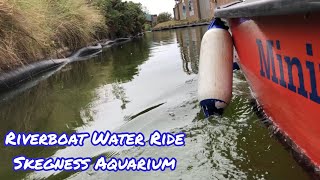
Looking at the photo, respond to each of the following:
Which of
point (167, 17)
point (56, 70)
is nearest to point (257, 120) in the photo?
point (56, 70)

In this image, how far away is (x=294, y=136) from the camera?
2.86 metres

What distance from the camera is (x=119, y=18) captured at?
88.8ft

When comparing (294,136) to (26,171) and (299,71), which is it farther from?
(26,171)

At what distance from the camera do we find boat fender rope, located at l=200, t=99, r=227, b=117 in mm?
3863

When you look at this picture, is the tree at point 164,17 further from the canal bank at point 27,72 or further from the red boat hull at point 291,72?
the red boat hull at point 291,72

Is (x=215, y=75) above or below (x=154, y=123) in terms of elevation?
above

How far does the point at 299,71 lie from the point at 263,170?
778 mm

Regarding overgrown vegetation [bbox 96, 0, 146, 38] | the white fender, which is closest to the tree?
overgrown vegetation [bbox 96, 0, 146, 38]

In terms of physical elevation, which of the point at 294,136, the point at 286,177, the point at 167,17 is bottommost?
the point at 286,177

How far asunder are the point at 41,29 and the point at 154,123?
5.89 meters

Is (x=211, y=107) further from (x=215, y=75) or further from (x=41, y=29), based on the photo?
(x=41, y=29)

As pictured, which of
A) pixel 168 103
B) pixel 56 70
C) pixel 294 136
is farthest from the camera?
pixel 56 70

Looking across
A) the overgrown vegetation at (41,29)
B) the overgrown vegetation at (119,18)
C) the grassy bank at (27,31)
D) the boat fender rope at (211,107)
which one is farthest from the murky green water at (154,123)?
the overgrown vegetation at (119,18)

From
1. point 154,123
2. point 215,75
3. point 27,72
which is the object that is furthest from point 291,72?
point 27,72
